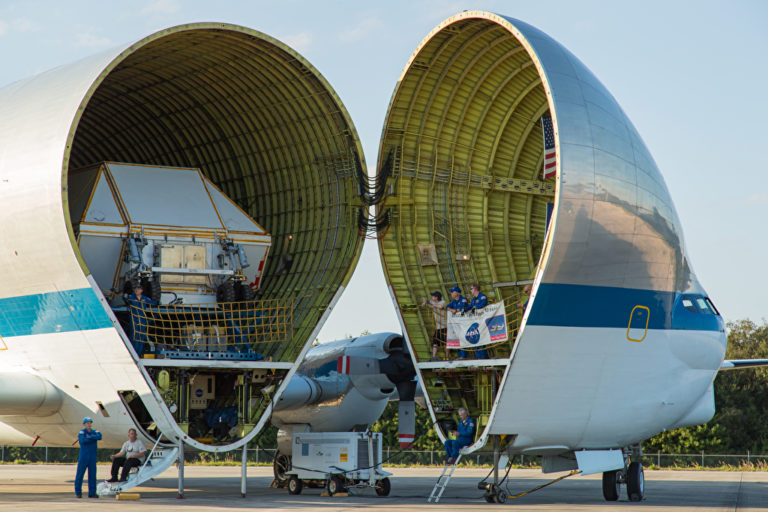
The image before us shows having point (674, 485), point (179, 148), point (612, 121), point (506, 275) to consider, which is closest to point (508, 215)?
point (506, 275)

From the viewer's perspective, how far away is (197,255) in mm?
20156

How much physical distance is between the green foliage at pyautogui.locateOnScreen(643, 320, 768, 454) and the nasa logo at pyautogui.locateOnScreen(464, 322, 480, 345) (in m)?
33.0

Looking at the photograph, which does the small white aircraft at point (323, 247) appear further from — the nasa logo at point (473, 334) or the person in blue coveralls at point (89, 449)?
the nasa logo at point (473, 334)

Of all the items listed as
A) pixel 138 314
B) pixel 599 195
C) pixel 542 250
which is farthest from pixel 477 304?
pixel 138 314

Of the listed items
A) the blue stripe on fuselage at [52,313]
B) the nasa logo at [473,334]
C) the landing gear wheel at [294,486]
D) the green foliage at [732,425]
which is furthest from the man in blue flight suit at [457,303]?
the green foliage at [732,425]

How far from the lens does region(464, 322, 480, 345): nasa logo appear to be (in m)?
18.8

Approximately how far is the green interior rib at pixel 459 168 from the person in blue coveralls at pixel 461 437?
51.3 inches

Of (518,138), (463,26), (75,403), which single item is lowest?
(75,403)

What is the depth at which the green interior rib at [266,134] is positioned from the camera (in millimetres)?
19672

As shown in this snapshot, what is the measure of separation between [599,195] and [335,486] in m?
8.90

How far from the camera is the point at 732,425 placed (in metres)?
54.3

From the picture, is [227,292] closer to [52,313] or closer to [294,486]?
[52,313]

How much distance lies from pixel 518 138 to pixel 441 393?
6.12m

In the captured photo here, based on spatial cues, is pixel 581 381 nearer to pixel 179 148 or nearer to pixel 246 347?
pixel 246 347
